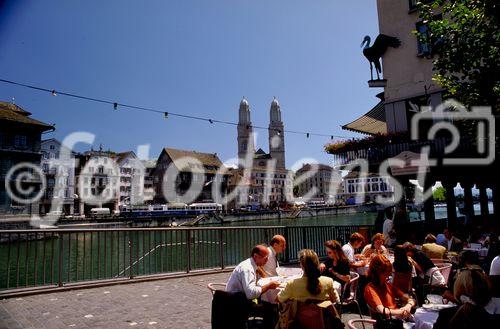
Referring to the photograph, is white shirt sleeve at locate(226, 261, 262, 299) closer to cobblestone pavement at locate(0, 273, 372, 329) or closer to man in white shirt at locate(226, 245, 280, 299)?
man in white shirt at locate(226, 245, 280, 299)

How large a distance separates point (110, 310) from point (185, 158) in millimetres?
98506

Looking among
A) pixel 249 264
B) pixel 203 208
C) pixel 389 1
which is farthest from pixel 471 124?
pixel 203 208

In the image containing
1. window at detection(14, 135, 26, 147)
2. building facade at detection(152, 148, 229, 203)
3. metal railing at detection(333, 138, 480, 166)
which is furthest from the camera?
building facade at detection(152, 148, 229, 203)

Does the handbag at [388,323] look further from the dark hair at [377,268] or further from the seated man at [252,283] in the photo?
the seated man at [252,283]

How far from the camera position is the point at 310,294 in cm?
361

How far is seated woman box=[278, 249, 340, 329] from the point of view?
11.3 ft

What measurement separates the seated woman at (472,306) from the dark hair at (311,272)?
1.13m

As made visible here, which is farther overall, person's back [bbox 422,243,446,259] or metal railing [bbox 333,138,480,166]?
metal railing [bbox 333,138,480,166]

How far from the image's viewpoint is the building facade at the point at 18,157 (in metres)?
42.3

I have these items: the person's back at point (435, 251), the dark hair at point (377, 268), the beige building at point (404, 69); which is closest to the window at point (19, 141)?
the beige building at point (404, 69)

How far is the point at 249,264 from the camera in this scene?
4531 millimetres

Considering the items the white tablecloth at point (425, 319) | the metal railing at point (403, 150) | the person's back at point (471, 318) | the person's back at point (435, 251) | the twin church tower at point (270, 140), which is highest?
the twin church tower at point (270, 140)

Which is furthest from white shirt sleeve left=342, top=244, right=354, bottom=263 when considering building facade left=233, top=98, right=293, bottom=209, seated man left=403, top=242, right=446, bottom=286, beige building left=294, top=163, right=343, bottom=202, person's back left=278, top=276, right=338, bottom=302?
beige building left=294, top=163, right=343, bottom=202

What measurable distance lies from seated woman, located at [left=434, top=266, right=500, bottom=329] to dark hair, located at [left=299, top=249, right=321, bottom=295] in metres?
1.13
